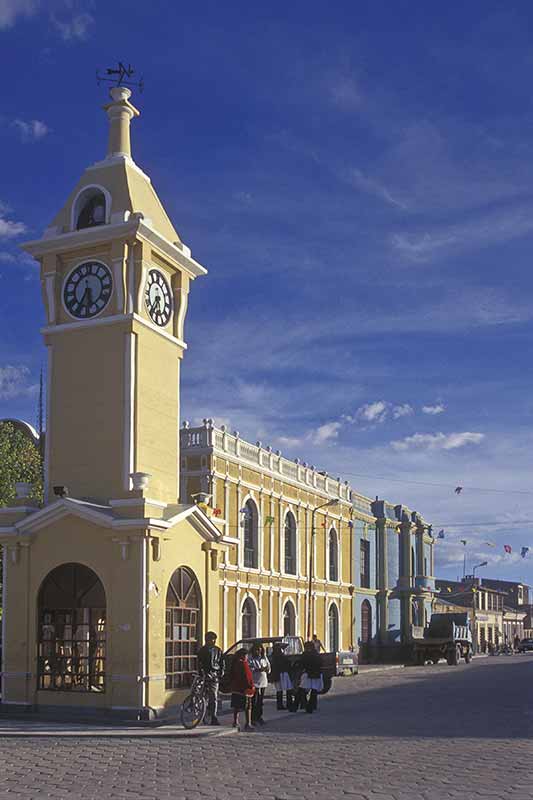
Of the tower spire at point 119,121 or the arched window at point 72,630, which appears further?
the tower spire at point 119,121

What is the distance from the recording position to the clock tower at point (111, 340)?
898 inches

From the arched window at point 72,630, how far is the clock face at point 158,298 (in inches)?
240

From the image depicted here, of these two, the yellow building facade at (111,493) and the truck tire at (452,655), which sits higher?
the yellow building facade at (111,493)

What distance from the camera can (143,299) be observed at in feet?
76.9

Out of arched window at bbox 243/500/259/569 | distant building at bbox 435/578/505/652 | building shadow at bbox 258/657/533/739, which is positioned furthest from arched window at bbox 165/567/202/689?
distant building at bbox 435/578/505/652

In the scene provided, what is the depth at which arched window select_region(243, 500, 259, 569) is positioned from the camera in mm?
44062

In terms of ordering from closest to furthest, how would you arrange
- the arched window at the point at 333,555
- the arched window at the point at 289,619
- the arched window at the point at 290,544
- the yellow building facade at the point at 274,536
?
the yellow building facade at the point at 274,536, the arched window at the point at 289,619, the arched window at the point at 290,544, the arched window at the point at 333,555

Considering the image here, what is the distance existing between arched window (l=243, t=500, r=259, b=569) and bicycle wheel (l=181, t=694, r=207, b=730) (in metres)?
24.1

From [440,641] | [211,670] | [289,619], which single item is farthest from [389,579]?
[211,670]

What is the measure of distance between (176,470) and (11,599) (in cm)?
483

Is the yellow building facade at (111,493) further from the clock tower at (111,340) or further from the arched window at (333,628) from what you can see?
the arched window at (333,628)

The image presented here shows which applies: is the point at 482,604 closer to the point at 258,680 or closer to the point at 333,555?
the point at 333,555

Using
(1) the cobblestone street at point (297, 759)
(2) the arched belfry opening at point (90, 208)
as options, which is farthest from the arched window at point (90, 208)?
(1) the cobblestone street at point (297, 759)

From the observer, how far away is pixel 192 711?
63.9 feet
